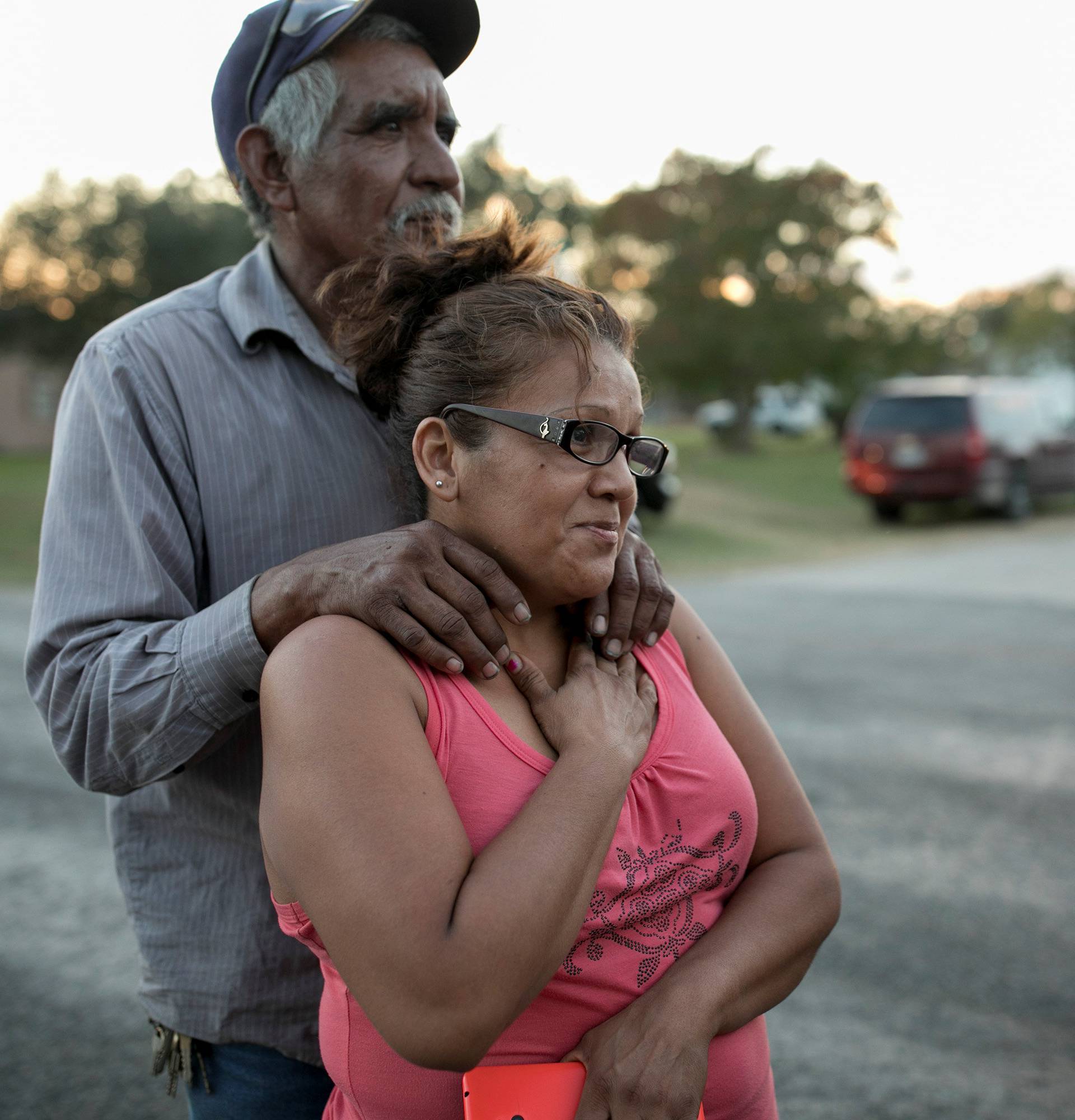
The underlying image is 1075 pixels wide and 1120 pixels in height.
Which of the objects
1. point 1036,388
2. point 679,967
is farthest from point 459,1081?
point 1036,388

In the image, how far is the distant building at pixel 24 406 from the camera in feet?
150

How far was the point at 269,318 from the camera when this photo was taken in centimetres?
222

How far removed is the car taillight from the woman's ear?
17.4m

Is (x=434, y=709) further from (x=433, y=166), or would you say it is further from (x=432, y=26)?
(x=432, y=26)

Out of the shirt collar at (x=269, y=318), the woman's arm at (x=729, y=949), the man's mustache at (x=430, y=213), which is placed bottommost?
the woman's arm at (x=729, y=949)

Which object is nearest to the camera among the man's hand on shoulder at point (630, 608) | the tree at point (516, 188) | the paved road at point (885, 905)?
the man's hand on shoulder at point (630, 608)

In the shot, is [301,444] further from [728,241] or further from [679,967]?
[728,241]

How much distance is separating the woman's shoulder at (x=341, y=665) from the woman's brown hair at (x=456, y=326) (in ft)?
1.22

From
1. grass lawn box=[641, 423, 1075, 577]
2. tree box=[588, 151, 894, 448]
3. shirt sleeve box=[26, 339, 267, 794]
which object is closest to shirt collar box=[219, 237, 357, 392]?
shirt sleeve box=[26, 339, 267, 794]

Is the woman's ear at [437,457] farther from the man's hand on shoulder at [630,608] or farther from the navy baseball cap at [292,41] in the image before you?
the navy baseball cap at [292,41]

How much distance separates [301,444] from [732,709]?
917mm

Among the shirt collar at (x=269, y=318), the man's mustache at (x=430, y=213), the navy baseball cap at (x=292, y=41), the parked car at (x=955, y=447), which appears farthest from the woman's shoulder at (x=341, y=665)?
the parked car at (x=955, y=447)

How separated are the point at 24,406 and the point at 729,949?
4949cm

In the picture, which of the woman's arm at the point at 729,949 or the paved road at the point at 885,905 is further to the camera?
the paved road at the point at 885,905
